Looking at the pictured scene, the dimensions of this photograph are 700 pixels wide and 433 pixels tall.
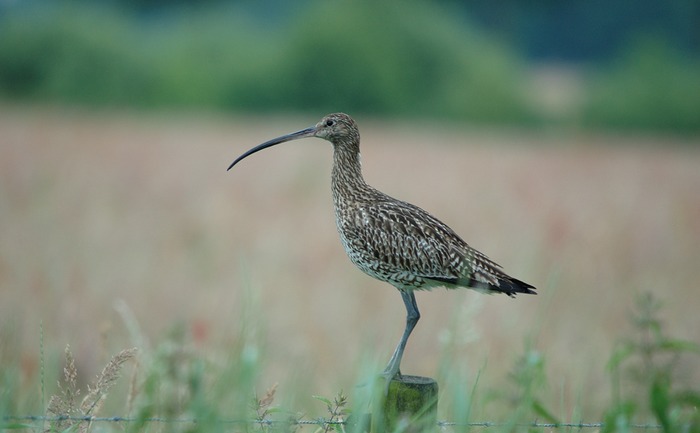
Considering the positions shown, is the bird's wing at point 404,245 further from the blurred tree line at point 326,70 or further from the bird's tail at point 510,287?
the blurred tree line at point 326,70

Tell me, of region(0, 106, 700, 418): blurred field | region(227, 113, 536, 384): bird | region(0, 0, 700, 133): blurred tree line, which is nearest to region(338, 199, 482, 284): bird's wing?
region(227, 113, 536, 384): bird

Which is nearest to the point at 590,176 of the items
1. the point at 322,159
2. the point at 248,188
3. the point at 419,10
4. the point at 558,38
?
the point at 322,159

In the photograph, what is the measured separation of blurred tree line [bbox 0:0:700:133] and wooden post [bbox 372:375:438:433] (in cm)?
4179

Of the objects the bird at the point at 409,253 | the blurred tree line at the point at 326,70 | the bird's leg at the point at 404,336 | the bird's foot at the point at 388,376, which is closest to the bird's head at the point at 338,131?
the bird at the point at 409,253

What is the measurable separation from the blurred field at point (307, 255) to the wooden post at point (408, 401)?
0.74 feet

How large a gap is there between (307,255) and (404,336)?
857 centimetres

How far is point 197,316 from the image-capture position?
971cm

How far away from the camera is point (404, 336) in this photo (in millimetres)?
4551

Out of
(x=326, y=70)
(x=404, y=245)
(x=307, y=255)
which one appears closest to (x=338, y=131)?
(x=404, y=245)

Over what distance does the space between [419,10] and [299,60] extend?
41.7 feet

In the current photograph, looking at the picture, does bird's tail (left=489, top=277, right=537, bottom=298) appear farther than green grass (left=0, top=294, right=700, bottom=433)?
Yes

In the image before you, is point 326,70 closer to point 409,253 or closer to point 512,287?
point 409,253

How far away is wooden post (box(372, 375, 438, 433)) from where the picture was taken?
4043 mm

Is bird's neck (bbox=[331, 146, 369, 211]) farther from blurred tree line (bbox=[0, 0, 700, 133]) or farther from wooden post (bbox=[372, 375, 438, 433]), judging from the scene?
blurred tree line (bbox=[0, 0, 700, 133])
